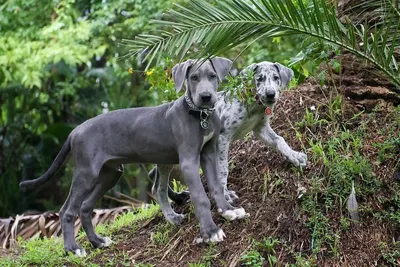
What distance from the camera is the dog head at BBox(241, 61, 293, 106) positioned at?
5.50 m

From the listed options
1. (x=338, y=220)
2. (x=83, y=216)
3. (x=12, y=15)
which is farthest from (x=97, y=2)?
(x=338, y=220)

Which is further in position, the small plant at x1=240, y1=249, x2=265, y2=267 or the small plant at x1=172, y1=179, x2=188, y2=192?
the small plant at x1=172, y1=179, x2=188, y2=192

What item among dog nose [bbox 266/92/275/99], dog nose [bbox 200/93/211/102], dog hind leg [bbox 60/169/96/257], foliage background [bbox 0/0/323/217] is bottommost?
foliage background [bbox 0/0/323/217]

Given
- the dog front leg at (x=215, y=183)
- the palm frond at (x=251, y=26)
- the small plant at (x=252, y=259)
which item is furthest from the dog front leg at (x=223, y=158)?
the palm frond at (x=251, y=26)

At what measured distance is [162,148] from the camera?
228 inches

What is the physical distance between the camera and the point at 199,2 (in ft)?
18.0

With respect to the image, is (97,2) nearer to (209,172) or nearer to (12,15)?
(12,15)

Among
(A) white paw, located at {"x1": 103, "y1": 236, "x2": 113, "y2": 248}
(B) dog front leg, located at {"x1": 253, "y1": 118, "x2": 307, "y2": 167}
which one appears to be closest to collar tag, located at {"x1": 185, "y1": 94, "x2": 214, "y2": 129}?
(B) dog front leg, located at {"x1": 253, "y1": 118, "x2": 307, "y2": 167}

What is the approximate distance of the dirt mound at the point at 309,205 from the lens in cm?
548

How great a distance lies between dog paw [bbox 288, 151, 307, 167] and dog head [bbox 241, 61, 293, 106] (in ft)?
1.97

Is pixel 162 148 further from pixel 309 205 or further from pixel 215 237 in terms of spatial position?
pixel 309 205

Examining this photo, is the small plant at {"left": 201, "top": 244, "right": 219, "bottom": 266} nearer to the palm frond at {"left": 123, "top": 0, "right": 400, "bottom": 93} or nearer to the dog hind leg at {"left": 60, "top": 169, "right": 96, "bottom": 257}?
the dog hind leg at {"left": 60, "top": 169, "right": 96, "bottom": 257}

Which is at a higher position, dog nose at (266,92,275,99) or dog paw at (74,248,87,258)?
dog nose at (266,92,275,99)

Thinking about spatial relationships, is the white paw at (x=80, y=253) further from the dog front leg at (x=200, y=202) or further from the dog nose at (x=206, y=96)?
the dog nose at (x=206, y=96)
